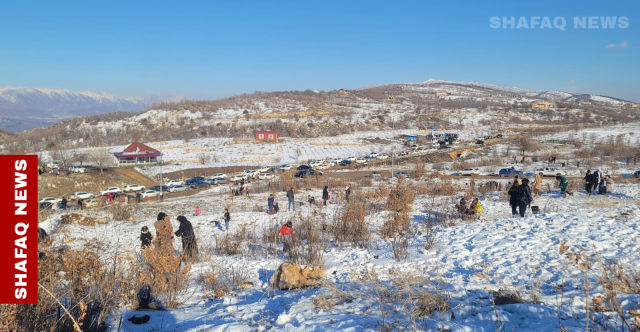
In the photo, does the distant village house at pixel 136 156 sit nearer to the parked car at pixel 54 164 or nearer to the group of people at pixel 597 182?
the parked car at pixel 54 164

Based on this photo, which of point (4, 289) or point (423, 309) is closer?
point (4, 289)

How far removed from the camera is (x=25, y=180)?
2953 mm

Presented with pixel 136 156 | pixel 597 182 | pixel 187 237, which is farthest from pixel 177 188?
pixel 597 182

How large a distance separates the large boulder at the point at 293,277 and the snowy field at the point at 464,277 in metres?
0.17

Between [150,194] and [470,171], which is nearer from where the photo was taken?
[150,194]

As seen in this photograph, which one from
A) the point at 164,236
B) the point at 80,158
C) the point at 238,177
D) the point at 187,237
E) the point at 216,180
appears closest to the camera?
the point at 164,236

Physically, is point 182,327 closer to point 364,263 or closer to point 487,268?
point 364,263

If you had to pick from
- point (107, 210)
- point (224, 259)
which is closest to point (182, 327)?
point (224, 259)

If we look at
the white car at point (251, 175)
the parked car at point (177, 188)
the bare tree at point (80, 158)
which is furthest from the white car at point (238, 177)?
the bare tree at point (80, 158)

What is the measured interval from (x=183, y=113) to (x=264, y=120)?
23357 mm

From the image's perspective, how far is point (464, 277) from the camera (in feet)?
18.8

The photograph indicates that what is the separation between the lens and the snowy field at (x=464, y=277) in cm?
416

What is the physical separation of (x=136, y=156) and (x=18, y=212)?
162 ft

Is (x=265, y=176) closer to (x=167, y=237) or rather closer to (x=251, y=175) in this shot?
(x=251, y=175)
